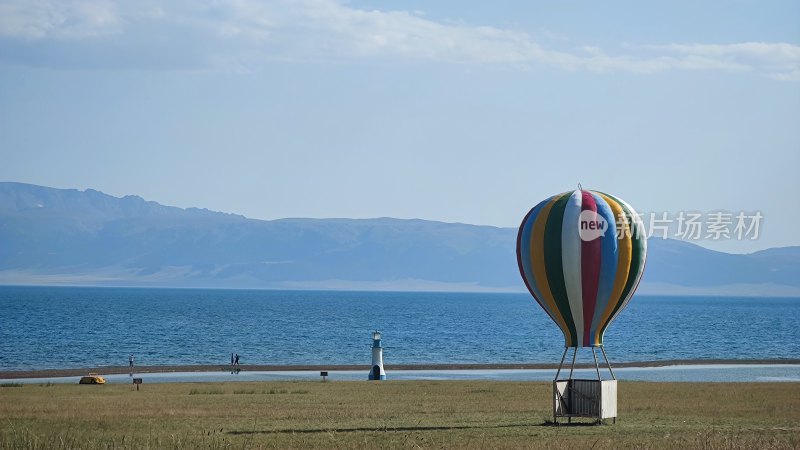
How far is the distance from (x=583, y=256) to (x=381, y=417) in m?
7.95

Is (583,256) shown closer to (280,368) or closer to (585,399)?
(585,399)

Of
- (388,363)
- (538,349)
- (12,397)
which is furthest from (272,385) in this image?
(538,349)

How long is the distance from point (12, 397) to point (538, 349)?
72.2 metres

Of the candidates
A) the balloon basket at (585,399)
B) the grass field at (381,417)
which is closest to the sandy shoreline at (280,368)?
the grass field at (381,417)

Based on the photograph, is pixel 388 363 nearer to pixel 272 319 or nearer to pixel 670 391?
pixel 670 391

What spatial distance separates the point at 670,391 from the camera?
49938 millimetres

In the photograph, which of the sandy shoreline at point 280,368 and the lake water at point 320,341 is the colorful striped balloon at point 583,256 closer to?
the sandy shoreline at point 280,368

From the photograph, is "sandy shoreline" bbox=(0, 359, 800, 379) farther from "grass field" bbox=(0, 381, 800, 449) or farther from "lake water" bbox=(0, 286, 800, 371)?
"grass field" bbox=(0, 381, 800, 449)

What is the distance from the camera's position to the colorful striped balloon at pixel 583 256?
3534 centimetres

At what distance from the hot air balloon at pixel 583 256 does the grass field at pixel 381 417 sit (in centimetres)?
331

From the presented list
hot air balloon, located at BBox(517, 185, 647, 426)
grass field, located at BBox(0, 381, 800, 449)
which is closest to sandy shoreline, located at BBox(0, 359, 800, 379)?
grass field, located at BBox(0, 381, 800, 449)

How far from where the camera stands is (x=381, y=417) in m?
37.3

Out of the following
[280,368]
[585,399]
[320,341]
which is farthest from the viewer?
[320,341]

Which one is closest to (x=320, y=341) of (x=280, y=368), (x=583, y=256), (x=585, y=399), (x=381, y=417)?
(x=280, y=368)
